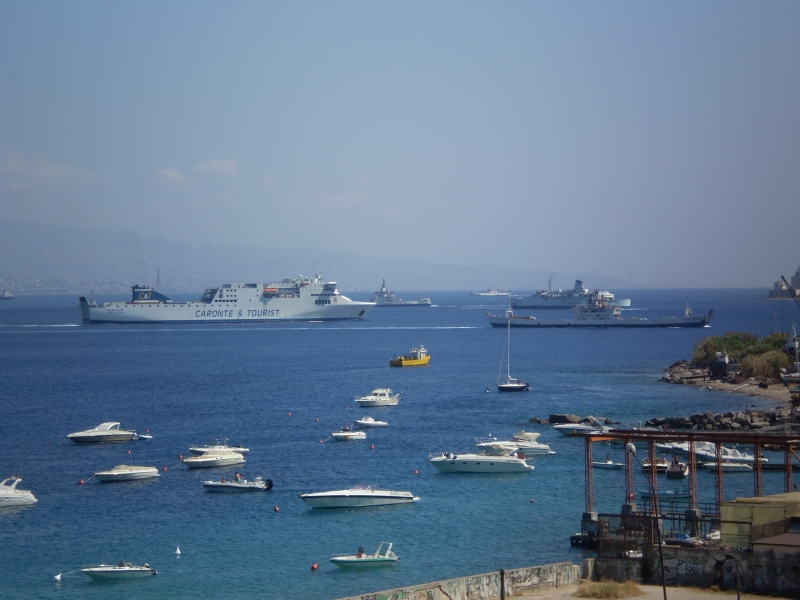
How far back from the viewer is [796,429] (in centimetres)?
2761

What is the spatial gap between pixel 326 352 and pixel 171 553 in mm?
49863

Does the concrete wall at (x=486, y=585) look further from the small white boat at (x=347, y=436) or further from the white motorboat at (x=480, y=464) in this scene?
the small white boat at (x=347, y=436)

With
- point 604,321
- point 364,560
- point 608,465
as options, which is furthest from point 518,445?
point 604,321

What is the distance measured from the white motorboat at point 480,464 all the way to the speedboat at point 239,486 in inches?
181

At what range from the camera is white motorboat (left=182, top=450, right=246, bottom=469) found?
85.6 feet

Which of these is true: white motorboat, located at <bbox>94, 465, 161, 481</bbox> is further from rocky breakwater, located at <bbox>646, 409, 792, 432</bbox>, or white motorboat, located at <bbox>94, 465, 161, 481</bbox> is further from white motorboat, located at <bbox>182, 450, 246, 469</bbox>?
rocky breakwater, located at <bbox>646, 409, 792, 432</bbox>

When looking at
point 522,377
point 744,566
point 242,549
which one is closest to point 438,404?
point 522,377

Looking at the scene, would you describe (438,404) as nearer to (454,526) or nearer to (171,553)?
(454,526)

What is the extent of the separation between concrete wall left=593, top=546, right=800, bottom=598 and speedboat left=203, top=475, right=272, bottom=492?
10.8 metres

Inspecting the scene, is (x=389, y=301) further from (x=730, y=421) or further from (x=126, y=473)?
(x=126, y=473)

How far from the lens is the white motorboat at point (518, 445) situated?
26.3 meters

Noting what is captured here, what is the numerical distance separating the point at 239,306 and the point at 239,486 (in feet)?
281

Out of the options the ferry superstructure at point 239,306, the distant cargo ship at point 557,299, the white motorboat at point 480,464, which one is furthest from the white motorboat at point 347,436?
the distant cargo ship at point 557,299

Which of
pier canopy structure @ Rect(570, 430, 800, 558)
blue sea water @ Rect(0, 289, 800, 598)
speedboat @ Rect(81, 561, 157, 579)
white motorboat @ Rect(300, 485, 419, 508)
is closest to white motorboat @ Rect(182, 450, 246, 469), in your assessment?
blue sea water @ Rect(0, 289, 800, 598)
